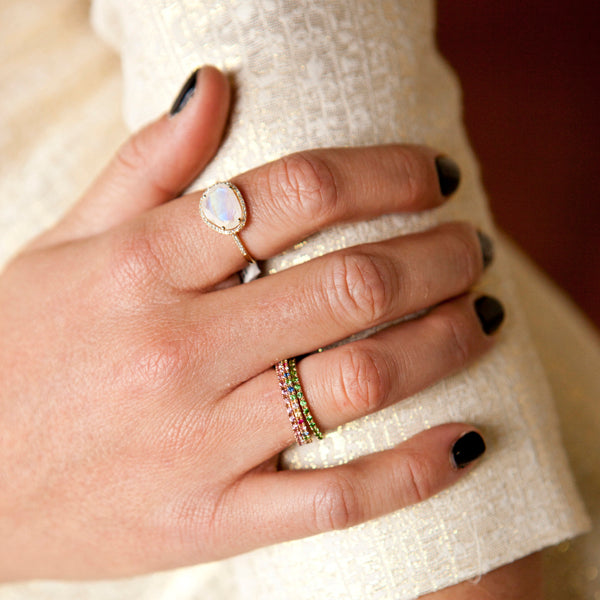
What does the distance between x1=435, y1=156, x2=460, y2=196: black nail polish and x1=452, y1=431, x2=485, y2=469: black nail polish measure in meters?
0.24

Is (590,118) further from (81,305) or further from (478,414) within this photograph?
(81,305)

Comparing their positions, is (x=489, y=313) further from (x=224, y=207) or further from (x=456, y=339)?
(x=224, y=207)

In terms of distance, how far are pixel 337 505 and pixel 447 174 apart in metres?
0.34

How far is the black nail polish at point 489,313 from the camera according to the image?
Result: 0.58m

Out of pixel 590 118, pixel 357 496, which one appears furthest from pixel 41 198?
pixel 590 118

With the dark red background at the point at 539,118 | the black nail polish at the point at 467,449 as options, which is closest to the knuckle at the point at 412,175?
the black nail polish at the point at 467,449

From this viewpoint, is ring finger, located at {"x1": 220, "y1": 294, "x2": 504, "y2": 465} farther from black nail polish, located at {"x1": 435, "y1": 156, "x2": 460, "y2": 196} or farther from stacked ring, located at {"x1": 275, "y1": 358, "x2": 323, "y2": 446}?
black nail polish, located at {"x1": 435, "y1": 156, "x2": 460, "y2": 196}

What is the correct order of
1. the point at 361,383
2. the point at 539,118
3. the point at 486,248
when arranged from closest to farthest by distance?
the point at 361,383 → the point at 486,248 → the point at 539,118

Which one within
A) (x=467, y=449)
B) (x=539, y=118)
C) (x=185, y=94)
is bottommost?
(x=539, y=118)

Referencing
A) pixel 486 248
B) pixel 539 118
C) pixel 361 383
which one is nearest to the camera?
pixel 361 383

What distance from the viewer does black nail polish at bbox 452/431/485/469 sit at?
0.51 metres

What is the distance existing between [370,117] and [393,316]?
193 millimetres

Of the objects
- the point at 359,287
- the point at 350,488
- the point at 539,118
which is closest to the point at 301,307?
the point at 359,287

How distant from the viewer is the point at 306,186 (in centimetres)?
50
